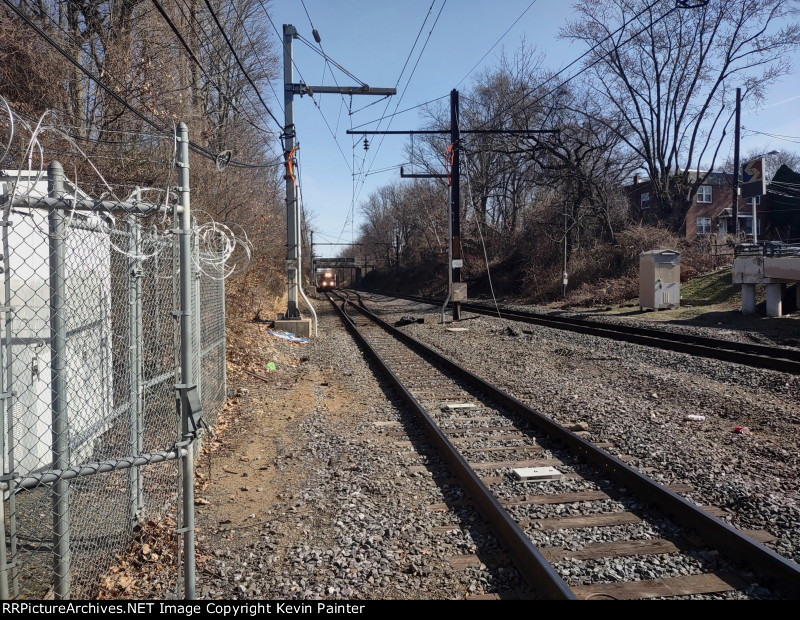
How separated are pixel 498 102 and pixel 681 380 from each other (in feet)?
132

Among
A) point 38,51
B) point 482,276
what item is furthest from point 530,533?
point 482,276

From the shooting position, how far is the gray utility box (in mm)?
24484

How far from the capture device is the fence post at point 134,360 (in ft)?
14.5

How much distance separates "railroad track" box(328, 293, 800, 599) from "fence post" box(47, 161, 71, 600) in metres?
2.78

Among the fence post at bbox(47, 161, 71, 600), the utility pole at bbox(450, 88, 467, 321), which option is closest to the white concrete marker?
the fence post at bbox(47, 161, 71, 600)

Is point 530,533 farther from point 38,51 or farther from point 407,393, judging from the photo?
point 38,51

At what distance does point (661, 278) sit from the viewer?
24656mm

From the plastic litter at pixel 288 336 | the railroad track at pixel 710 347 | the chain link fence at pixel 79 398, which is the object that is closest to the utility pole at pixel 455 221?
the railroad track at pixel 710 347

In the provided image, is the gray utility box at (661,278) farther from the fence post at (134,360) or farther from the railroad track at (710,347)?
the fence post at (134,360)

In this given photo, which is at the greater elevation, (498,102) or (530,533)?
(498,102)

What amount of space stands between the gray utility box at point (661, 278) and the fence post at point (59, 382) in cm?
2428

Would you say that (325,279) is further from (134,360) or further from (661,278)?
(134,360)

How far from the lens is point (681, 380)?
10.5 metres
